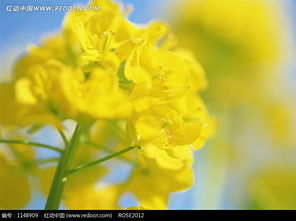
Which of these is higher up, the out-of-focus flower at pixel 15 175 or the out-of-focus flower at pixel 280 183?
the out-of-focus flower at pixel 280 183

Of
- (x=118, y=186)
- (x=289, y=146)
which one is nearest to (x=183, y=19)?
(x=289, y=146)

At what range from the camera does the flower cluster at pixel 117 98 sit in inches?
26.9

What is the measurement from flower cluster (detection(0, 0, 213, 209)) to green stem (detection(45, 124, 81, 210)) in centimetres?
3

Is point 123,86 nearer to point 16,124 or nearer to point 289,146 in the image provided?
point 16,124

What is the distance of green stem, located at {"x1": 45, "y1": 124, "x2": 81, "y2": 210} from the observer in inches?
28.6

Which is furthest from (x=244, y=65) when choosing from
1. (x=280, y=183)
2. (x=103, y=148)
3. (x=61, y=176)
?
(x=61, y=176)

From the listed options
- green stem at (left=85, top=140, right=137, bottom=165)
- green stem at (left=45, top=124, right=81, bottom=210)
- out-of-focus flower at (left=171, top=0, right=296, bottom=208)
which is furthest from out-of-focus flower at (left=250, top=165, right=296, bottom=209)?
green stem at (left=45, top=124, right=81, bottom=210)

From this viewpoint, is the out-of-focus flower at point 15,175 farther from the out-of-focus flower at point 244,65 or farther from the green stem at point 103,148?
the out-of-focus flower at point 244,65

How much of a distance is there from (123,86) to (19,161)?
11.1 inches

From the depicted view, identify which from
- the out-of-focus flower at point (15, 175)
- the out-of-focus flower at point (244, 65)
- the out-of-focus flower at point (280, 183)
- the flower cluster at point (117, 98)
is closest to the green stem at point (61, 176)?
the flower cluster at point (117, 98)

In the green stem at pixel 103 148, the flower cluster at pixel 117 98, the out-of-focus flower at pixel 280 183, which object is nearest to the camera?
the flower cluster at pixel 117 98

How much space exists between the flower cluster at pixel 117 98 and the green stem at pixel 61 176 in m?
0.03

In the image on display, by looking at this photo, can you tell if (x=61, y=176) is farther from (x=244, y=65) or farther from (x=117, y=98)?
(x=244, y=65)

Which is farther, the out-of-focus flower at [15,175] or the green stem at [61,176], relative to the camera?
the out-of-focus flower at [15,175]
